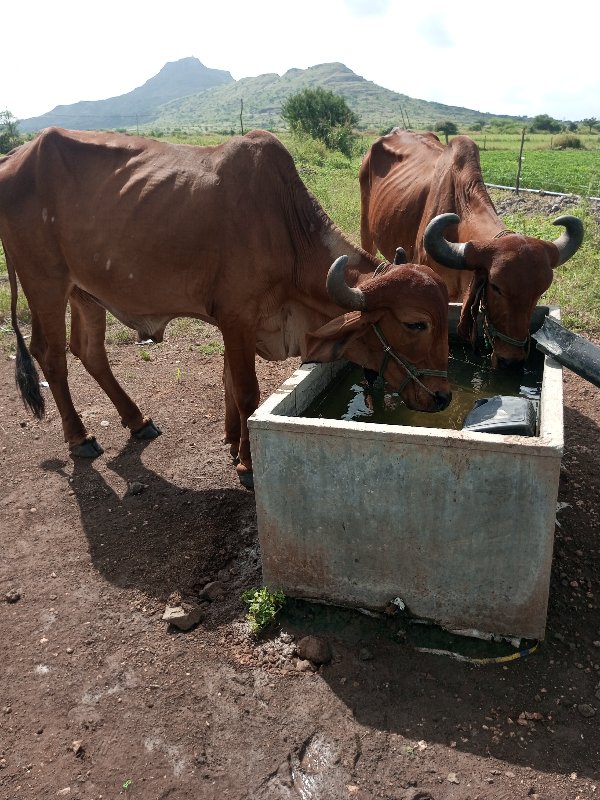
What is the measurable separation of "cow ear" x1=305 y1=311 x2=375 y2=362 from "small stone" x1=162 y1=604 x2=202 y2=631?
1537 millimetres

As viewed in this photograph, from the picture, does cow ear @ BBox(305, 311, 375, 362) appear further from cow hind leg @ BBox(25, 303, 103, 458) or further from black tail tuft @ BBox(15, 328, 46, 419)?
black tail tuft @ BBox(15, 328, 46, 419)

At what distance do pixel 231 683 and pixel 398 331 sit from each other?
204cm

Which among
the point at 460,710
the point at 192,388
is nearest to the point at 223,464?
the point at 192,388

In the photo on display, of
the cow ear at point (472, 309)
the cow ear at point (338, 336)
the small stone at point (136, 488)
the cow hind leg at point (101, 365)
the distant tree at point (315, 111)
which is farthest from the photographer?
the distant tree at point (315, 111)

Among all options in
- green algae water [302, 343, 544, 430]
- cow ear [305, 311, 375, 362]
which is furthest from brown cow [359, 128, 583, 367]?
cow ear [305, 311, 375, 362]

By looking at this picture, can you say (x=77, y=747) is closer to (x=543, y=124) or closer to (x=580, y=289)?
(x=580, y=289)

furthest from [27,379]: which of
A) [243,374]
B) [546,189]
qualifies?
[546,189]

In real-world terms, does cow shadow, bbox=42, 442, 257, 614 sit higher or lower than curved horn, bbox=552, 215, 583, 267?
lower

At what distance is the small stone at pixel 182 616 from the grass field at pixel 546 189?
5.27 m

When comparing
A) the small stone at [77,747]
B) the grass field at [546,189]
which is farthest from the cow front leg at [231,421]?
the grass field at [546,189]

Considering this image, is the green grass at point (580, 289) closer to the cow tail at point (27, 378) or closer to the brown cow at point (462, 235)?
the brown cow at point (462, 235)

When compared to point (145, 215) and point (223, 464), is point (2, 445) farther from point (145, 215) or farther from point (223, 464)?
point (145, 215)

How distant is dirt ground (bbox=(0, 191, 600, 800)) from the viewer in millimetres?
2670

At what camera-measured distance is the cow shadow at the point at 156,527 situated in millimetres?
3957
